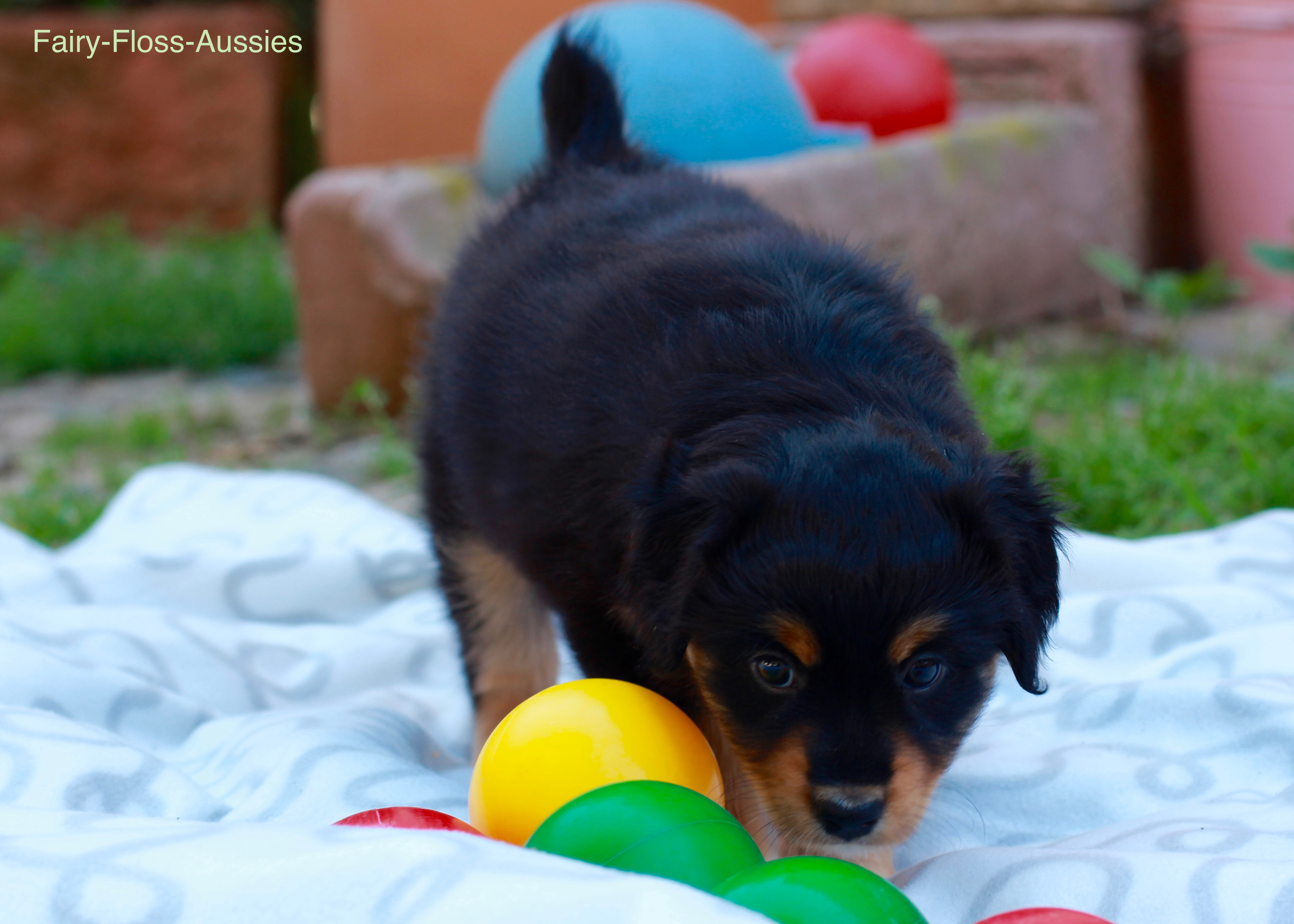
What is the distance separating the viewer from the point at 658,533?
175 cm

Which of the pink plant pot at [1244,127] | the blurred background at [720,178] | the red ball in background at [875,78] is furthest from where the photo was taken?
the pink plant pot at [1244,127]

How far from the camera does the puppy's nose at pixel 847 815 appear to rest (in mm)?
1622

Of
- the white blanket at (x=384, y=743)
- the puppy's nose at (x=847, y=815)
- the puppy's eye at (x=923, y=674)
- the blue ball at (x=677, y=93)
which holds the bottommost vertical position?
the white blanket at (x=384, y=743)

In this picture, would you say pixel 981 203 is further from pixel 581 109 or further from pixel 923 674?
pixel 923 674

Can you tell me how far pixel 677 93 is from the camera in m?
4.71

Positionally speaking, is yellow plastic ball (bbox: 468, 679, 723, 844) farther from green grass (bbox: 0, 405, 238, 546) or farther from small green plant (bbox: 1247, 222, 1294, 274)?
small green plant (bbox: 1247, 222, 1294, 274)

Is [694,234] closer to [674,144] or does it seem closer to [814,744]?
[814,744]

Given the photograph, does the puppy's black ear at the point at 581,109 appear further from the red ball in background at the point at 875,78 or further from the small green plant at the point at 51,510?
the red ball in background at the point at 875,78

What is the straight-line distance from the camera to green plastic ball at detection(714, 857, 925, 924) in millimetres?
1447

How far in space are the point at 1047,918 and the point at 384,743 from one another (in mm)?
1329

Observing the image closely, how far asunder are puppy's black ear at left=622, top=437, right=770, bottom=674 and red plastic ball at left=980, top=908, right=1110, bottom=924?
0.52 metres

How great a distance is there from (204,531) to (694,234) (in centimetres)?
206

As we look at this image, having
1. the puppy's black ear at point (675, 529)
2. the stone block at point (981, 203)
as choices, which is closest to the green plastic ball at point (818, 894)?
the puppy's black ear at point (675, 529)

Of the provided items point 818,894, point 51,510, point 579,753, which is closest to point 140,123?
point 51,510
